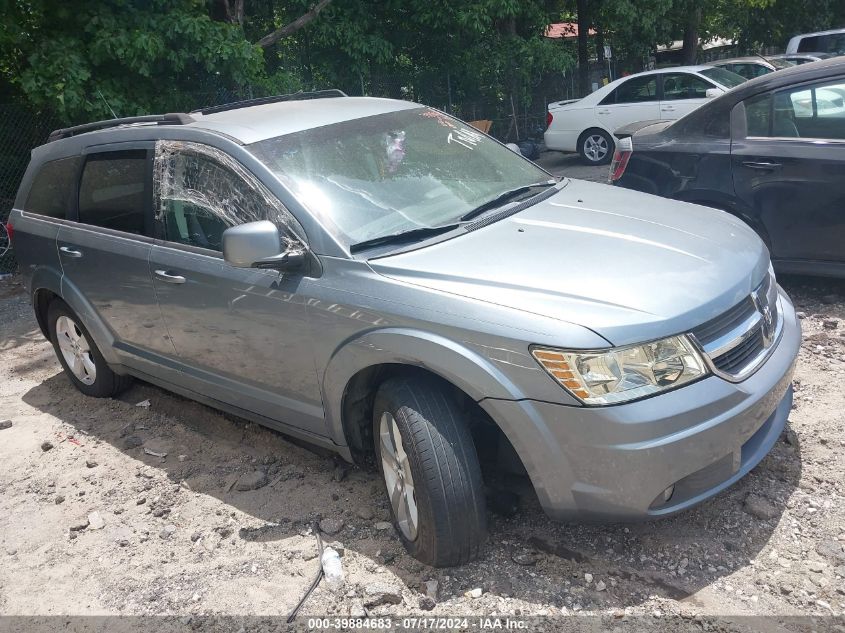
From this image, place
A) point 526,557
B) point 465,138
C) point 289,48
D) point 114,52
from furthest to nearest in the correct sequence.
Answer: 1. point 289,48
2. point 114,52
3. point 465,138
4. point 526,557

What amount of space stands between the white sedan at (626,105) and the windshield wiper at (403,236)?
10518 millimetres

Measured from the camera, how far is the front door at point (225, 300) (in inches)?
142

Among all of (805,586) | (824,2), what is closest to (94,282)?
(805,586)

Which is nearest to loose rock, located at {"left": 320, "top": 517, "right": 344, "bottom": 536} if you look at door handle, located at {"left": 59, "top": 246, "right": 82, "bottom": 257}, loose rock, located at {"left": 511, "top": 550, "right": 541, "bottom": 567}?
loose rock, located at {"left": 511, "top": 550, "right": 541, "bottom": 567}

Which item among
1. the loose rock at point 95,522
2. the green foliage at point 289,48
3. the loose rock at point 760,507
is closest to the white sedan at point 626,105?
→ the green foliage at point 289,48

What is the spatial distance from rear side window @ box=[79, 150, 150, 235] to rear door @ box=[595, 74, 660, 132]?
1061 cm

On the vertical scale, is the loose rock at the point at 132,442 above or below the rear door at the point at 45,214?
below

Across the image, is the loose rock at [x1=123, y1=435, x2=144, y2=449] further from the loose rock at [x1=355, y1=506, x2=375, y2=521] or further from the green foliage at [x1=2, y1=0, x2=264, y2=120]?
the green foliage at [x1=2, y1=0, x2=264, y2=120]

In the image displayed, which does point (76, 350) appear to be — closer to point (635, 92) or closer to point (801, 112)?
point (801, 112)

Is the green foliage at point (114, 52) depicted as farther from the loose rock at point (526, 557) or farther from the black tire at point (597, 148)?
the loose rock at point (526, 557)

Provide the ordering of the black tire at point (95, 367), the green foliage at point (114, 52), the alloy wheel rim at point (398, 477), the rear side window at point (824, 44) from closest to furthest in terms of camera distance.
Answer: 1. the alloy wheel rim at point (398, 477)
2. the black tire at point (95, 367)
3. the green foliage at point (114, 52)
4. the rear side window at point (824, 44)

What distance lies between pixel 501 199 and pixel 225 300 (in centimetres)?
143

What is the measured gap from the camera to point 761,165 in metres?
5.49

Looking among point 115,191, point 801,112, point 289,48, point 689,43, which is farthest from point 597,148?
point 689,43
